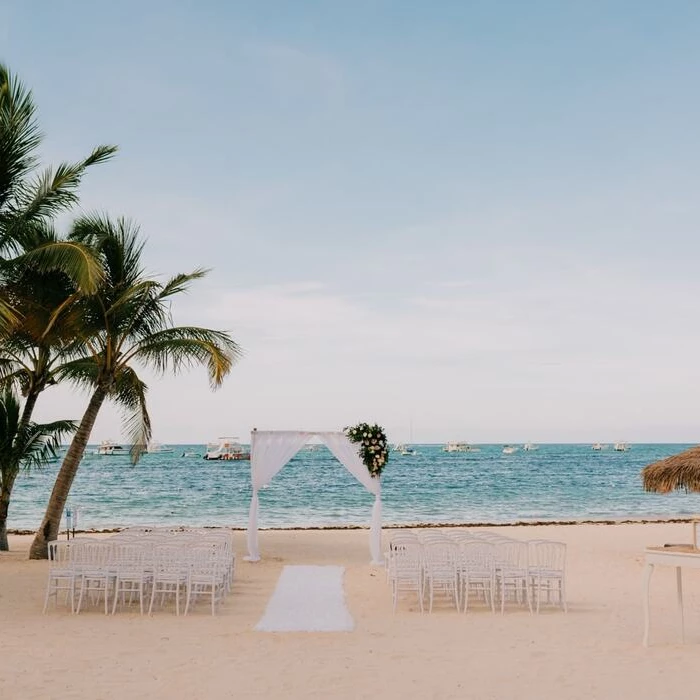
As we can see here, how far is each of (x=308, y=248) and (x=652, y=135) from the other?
9292 mm

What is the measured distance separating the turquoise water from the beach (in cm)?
2195

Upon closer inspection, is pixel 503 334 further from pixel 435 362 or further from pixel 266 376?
pixel 266 376

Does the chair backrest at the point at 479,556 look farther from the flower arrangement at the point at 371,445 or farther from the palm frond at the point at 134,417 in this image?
the palm frond at the point at 134,417

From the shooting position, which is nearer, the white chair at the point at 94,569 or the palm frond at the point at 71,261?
the white chair at the point at 94,569

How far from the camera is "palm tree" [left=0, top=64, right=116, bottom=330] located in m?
12.0

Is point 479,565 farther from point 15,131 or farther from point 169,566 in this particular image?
point 15,131

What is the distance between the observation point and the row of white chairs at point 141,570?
9.54m

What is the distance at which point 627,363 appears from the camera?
29625mm

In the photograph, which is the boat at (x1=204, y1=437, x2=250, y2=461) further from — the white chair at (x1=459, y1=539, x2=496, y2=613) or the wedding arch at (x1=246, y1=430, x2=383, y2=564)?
the white chair at (x1=459, y1=539, x2=496, y2=613)

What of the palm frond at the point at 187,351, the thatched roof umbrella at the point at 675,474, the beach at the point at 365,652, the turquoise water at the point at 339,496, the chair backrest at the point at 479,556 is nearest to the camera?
the beach at the point at 365,652

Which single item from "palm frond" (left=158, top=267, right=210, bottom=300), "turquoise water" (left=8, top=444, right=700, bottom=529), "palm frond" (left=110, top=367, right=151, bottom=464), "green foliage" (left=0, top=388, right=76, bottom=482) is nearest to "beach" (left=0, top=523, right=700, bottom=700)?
"green foliage" (left=0, top=388, right=76, bottom=482)

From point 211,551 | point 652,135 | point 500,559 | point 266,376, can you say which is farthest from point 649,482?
point 266,376

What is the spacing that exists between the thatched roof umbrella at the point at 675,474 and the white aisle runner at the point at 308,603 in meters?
6.14

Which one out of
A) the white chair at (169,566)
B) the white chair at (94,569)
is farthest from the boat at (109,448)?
the white chair at (169,566)
